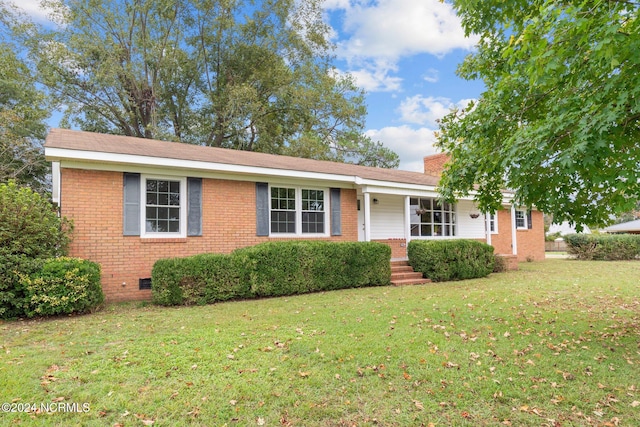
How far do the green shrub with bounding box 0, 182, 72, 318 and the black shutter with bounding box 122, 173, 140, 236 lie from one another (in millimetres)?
1188

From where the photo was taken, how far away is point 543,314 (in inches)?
Result: 259

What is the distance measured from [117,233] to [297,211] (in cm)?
464

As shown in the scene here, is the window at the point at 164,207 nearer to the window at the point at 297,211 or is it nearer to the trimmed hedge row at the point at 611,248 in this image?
the window at the point at 297,211

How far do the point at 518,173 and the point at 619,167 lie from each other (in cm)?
107

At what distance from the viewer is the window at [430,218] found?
13641 mm

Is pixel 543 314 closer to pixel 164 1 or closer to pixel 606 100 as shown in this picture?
pixel 606 100

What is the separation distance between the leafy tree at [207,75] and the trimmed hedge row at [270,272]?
41.2 ft

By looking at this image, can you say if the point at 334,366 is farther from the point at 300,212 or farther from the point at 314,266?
the point at 300,212

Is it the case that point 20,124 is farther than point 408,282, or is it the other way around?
point 20,124

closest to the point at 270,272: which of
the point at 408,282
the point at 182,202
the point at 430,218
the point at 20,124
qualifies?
the point at 182,202

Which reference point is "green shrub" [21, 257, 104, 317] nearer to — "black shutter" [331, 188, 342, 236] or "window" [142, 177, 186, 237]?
"window" [142, 177, 186, 237]

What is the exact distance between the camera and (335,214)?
11500 mm

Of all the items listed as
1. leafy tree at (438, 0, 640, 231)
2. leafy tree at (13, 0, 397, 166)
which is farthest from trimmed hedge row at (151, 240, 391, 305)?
leafy tree at (13, 0, 397, 166)

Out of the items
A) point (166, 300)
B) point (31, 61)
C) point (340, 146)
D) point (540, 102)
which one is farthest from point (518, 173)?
point (31, 61)
